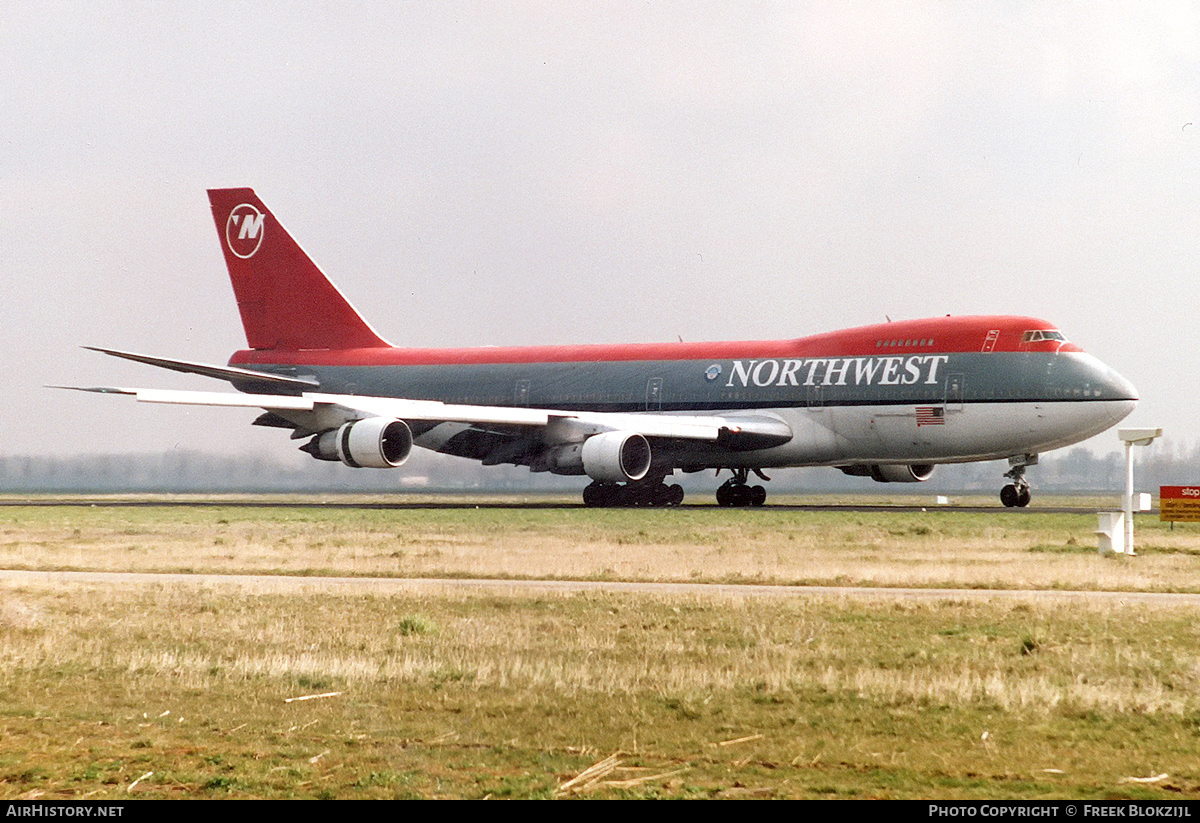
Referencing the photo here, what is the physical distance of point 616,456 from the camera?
149ft

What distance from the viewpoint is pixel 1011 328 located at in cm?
4431

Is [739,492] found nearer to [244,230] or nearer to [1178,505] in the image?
[1178,505]

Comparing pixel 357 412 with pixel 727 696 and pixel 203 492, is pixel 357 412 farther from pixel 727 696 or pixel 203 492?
pixel 203 492

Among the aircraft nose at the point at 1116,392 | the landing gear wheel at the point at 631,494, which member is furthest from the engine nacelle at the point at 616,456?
the aircraft nose at the point at 1116,392

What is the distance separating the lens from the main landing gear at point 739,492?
170 ft

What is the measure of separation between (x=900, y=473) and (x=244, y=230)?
101 feet

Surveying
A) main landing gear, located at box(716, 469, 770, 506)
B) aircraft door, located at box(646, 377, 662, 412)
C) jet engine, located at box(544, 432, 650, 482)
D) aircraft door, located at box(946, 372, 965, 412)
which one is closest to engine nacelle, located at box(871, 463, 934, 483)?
main landing gear, located at box(716, 469, 770, 506)

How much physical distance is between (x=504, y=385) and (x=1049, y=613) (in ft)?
121

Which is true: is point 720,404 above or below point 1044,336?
below

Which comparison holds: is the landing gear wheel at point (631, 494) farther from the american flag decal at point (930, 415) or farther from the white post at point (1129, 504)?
the white post at point (1129, 504)

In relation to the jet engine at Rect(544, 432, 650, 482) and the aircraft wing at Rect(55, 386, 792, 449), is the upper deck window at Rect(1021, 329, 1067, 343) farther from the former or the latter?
the jet engine at Rect(544, 432, 650, 482)

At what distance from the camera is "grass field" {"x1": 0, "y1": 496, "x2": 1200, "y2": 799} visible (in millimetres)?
10594

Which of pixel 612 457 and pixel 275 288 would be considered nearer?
pixel 612 457

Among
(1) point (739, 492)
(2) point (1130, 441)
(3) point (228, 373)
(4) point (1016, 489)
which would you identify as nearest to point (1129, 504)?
(2) point (1130, 441)
